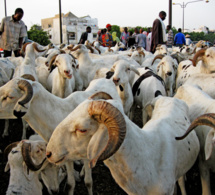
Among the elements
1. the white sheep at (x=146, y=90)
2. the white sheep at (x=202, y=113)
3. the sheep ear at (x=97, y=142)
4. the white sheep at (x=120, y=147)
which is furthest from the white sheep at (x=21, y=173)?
the white sheep at (x=146, y=90)

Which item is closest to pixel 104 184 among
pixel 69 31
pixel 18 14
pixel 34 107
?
pixel 34 107

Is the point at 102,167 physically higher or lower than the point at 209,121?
lower

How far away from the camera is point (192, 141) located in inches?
121

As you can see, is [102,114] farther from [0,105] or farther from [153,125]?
[0,105]

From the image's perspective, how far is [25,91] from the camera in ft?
10.2

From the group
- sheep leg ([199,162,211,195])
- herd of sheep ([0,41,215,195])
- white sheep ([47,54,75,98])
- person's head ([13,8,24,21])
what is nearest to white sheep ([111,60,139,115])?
herd of sheep ([0,41,215,195])

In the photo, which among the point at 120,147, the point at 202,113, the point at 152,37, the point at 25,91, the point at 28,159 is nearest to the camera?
the point at 120,147

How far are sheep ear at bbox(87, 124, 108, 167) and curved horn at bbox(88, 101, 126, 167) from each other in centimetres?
7

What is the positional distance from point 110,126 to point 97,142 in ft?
0.59

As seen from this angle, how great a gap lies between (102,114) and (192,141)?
1.65m

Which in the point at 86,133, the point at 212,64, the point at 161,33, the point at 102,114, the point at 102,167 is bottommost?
the point at 102,167

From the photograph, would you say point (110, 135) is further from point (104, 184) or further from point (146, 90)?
point (146, 90)

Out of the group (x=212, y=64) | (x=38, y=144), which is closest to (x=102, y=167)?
(x=38, y=144)

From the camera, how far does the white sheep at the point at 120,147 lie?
6.25 feet
